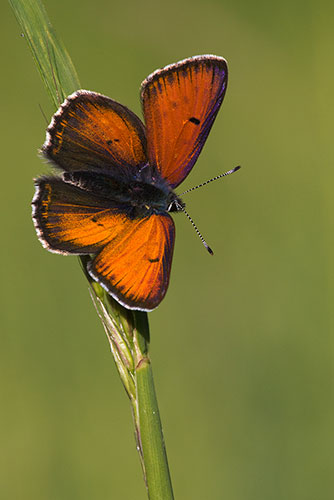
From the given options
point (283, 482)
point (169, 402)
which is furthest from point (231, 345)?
point (283, 482)

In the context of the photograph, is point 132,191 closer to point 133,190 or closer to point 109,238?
→ point 133,190

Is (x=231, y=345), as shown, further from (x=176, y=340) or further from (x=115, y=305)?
(x=115, y=305)

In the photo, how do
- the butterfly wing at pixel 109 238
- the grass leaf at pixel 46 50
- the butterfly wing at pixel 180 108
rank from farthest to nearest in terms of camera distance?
the butterfly wing at pixel 180 108
the butterfly wing at pixel 109 238
the grass leaf at pixel 46 50

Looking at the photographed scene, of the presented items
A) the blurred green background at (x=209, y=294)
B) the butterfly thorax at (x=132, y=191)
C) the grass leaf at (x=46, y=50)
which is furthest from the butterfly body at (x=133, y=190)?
the blurred green background at (x=209, y=294)

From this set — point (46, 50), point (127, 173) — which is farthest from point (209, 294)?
point (46, 50)

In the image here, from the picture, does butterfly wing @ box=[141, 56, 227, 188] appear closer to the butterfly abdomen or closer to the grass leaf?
the butterfly abdomen

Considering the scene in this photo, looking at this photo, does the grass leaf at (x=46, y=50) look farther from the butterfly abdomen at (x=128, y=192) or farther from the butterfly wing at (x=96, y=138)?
the butterfly abdomen at (x=128, y=192)
